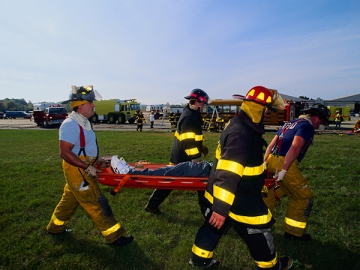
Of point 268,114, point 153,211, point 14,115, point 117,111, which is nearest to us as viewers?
point 153,211

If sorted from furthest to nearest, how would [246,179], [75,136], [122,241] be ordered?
1. [122,241]
2. [75,136]
3. [246,179]

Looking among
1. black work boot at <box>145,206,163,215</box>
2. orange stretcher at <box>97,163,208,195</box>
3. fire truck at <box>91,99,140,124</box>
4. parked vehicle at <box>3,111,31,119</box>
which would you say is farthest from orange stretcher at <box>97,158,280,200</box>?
parked vehicle at <box>3,111,31,119</box>

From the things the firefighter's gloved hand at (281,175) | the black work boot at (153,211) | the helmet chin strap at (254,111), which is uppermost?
the helmet chin strap at (254,111)

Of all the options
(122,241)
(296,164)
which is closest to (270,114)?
(296,164)

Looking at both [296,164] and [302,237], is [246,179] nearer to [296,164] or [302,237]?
[296,164]

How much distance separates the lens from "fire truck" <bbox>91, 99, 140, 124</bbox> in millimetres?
32000

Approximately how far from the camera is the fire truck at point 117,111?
32.0 meters

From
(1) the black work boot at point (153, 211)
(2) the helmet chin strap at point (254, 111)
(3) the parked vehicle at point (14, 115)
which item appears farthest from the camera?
(3) the parked vehicle at point (14, 115)

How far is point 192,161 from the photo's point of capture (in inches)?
161

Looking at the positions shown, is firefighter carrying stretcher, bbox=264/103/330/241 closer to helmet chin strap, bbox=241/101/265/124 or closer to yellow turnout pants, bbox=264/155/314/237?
yellow turnout pants, bbox=264/155/314/237

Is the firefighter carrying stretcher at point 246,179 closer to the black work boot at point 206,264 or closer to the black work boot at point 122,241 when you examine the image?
the black work boot at point 206,264

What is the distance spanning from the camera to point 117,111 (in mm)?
32500

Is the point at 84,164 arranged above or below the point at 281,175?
Result: above

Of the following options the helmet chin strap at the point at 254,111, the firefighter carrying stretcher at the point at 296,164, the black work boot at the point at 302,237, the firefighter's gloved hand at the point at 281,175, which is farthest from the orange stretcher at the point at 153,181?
the black work boot at the point at 302,237
